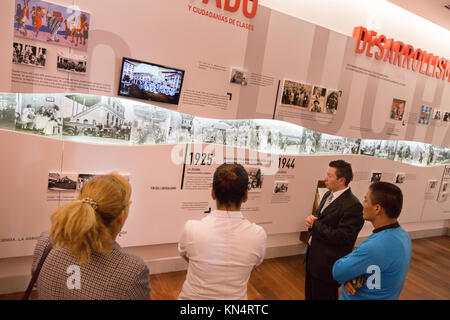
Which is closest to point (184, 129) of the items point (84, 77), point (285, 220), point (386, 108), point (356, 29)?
point (84, 77)

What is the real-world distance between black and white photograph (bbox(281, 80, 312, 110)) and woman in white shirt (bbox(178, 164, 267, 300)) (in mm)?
2606

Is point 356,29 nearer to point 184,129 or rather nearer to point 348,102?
point 348,102

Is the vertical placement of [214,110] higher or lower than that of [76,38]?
lower

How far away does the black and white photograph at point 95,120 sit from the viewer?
2.85 metres

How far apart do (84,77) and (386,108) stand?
448 centimetres

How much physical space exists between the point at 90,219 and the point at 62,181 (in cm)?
200

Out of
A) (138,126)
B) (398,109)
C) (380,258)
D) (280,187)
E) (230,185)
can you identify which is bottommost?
(280,187)

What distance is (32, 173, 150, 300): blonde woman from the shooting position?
1.10 meters

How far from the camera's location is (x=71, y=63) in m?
2.68

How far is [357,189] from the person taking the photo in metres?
4.85

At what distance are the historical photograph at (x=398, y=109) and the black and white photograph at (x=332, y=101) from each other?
1253mm

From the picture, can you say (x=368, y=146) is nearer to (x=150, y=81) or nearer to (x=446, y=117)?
(x=446, y=117)

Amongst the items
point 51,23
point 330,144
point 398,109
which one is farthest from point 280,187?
point 51,23

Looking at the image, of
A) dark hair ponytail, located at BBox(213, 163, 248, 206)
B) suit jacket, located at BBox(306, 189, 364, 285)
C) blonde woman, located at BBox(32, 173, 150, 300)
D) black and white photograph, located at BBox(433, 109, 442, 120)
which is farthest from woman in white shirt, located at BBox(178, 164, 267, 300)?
black and white photograph, located at BBox(433, 109, 442, 120)
